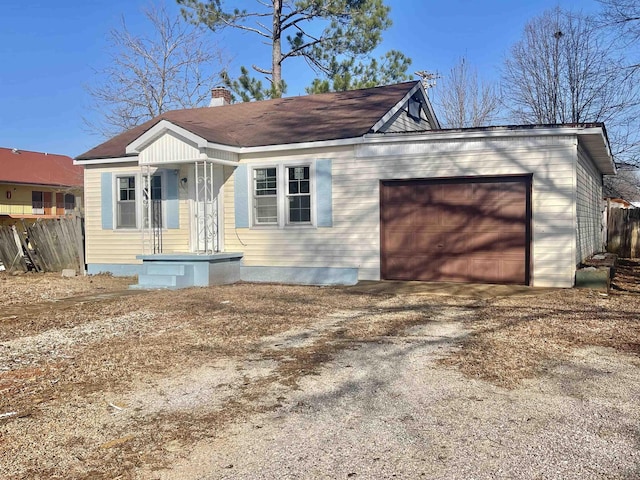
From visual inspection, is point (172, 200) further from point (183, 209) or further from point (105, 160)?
point (105, 160)

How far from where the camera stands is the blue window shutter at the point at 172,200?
13.9 metres

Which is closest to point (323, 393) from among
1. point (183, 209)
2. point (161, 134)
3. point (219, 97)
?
point (161, 134)

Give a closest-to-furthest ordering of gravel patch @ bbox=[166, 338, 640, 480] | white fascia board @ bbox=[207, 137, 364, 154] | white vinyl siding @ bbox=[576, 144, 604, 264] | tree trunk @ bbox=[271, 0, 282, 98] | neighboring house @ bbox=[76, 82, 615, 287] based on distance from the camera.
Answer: gravel patch @ bbox=[166, 338, 640, 480]
neighboring house @ bbox=[76, 82, 615, 287]
white vinyl siding @ bbox=[576, 144, 604, 264]
white fascia board @ bbox=[207, 137, 364, 154]
tree trunk @ bbox=[271, 0, 282, 98]

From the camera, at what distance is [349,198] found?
39.9 feet

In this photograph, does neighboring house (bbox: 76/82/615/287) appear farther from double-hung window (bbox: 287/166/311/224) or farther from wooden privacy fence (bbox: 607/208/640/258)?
wooden privacy fence (bbox: 607/208/640/258)

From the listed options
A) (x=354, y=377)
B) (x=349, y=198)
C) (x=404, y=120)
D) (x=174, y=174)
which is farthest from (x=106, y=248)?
(x=354, y=377)

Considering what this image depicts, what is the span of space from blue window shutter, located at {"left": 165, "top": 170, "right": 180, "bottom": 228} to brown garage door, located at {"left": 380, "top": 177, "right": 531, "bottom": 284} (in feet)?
17.3

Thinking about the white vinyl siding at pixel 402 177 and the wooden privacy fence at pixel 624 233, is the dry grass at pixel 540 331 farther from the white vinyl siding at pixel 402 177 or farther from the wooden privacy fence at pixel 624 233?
the wooden privacy fence at pixel 624 233

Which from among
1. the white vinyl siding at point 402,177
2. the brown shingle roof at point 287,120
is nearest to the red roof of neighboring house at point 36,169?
the brown shingle roof at point 287,120

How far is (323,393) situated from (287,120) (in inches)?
419

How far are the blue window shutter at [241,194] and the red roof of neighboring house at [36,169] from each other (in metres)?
23.6

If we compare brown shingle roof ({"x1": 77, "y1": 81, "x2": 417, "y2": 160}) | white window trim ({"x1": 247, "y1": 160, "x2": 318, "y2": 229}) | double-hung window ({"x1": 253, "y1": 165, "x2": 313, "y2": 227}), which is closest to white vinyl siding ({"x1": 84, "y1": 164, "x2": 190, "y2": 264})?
brown shingle roof ({"x1": 77, "y1": 81, "x2": 417, "y2": 160})

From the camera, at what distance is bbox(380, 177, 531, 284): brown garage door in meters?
10.9

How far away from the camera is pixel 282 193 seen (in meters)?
12.7
